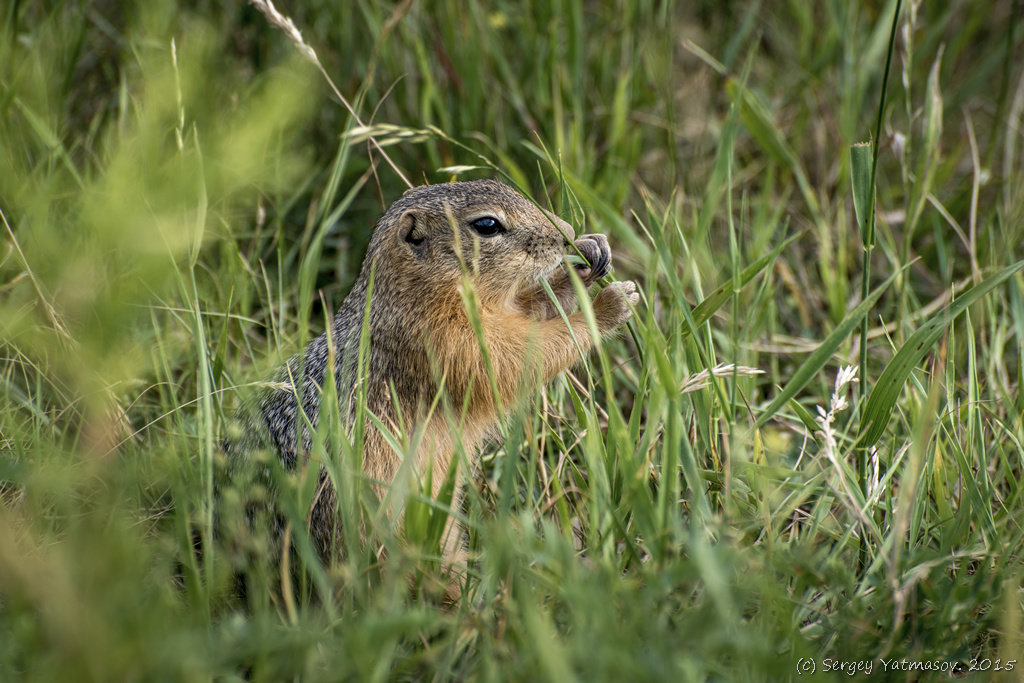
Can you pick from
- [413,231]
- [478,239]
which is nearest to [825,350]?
[478,239]

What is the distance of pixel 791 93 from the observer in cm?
562

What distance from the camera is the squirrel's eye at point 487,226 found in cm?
357

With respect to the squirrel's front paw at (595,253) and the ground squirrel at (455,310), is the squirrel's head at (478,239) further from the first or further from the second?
the squirrel's front paw at (595,253)

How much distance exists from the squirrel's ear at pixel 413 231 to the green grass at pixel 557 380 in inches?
13.0

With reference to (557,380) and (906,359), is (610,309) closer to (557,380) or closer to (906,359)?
(557,380)

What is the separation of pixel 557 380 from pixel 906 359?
4.74ft

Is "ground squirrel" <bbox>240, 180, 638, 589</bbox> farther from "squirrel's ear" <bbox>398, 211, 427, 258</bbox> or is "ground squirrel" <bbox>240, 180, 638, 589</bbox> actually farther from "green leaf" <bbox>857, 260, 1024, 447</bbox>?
"green leaf" <bbox>857, 260, 1024, 447</bbox>

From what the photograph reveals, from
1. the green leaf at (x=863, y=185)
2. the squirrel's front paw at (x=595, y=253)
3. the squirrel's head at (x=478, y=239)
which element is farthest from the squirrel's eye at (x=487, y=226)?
the green leaf at (x=863, y=185)

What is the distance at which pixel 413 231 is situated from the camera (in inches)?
144

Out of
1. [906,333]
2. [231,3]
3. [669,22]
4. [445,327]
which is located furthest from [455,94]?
[906,333]

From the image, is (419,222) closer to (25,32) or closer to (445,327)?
(445,327)

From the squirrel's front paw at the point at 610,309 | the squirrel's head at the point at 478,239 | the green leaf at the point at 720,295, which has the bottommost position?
the squirrel's front paw at the point at 610,309

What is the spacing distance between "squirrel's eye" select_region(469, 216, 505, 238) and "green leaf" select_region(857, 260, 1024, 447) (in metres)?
1.58

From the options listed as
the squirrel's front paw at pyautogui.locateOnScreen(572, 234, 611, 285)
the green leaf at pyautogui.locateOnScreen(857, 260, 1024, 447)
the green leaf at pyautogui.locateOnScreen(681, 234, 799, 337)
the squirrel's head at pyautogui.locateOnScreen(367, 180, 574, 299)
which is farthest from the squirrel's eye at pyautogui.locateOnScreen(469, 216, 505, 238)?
the green leaf at pyautogui.locateOnScreen(857, 260, 1024, 447)
